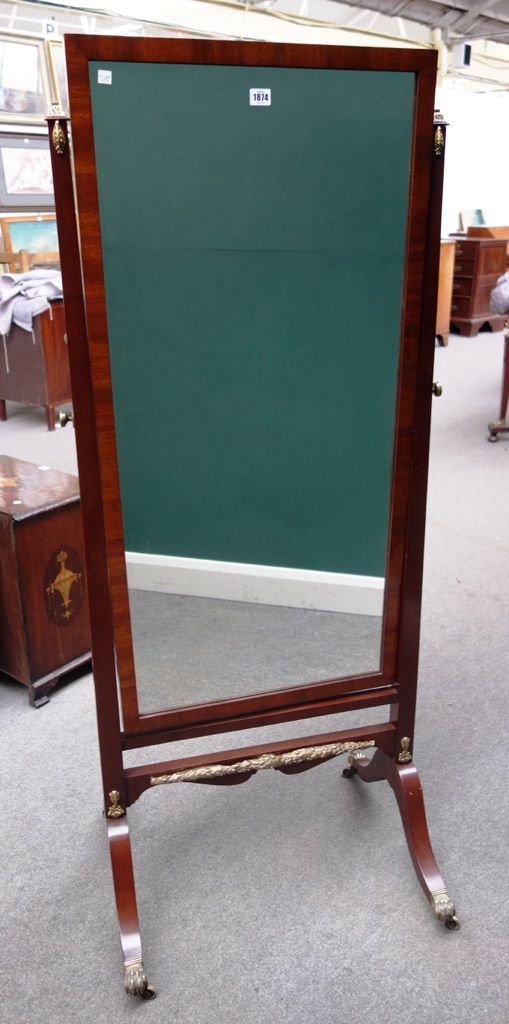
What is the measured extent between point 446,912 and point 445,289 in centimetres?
569

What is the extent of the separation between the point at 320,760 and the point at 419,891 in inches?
13.9

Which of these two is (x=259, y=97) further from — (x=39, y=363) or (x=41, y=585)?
(x=39, y=363)

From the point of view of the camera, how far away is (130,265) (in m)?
1.23

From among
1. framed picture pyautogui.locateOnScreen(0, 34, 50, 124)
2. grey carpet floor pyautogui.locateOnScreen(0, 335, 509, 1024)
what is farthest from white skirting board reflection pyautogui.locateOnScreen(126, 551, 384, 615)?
framed picture pyautogui.locateOnScreen(0, 34, 50, 124)

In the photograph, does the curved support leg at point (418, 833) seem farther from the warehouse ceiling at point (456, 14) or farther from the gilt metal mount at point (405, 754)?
the warehouse ceiling at point (456, 14)

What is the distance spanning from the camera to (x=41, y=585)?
7.13 ft

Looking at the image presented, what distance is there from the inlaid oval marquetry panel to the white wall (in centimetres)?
651

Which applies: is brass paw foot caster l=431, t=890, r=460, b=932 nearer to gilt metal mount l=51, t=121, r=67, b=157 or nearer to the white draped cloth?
gilt metal mount l=51, t=121, r=67, b=157

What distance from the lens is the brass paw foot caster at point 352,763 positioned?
1919mm

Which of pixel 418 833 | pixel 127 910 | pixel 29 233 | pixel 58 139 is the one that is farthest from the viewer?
pixel 29 233

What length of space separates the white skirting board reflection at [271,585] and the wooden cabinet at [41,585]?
2.50 feet

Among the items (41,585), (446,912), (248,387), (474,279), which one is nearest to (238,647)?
(248,387)

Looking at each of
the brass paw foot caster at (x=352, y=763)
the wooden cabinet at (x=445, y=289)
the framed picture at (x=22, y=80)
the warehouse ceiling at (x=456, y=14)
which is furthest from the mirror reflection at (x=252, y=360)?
the warehouse ceiling at (x=456, y=14)

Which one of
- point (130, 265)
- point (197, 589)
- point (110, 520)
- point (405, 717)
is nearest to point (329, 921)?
point (405, 717)
